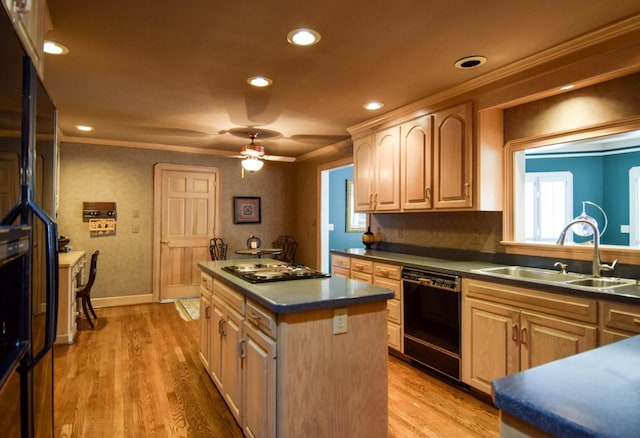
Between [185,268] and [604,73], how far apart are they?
5461 mm

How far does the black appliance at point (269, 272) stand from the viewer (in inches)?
91.2

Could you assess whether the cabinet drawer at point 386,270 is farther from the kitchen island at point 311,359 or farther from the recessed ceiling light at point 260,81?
the recessed ceiling light at point 260,81

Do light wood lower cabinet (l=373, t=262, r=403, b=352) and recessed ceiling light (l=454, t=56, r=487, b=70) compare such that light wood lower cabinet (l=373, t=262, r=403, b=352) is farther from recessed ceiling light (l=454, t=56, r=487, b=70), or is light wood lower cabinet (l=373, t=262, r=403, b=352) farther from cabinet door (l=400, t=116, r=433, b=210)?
recessed ceiling light (l=454, t=56, r=487, b=70)

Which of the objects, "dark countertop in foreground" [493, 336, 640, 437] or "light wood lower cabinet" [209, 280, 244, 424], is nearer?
"dark countertop in foreground" [493, 336, 640, 437]

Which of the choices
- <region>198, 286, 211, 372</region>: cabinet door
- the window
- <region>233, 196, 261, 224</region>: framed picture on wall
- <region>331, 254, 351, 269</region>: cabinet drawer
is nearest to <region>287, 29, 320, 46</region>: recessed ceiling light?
<region>198, 286, 211, 372</region>: cabinet door

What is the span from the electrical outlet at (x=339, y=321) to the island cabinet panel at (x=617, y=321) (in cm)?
137

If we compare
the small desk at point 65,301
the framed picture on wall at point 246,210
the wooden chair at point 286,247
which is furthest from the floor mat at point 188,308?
the wooden chair at point 286,247

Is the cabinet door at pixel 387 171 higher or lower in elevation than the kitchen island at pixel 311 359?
higher

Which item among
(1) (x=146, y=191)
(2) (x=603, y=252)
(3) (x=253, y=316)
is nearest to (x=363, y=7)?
(3) (x=253, y=316)

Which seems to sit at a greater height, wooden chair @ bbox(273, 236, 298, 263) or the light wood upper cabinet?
the light wood upper cabinet

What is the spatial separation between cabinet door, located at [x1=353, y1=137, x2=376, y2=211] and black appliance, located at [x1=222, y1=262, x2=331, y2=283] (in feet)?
5.46

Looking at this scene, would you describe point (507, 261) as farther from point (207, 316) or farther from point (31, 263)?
point (31, 263)

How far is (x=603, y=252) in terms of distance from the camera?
8.23 ft

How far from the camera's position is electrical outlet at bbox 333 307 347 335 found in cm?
186
